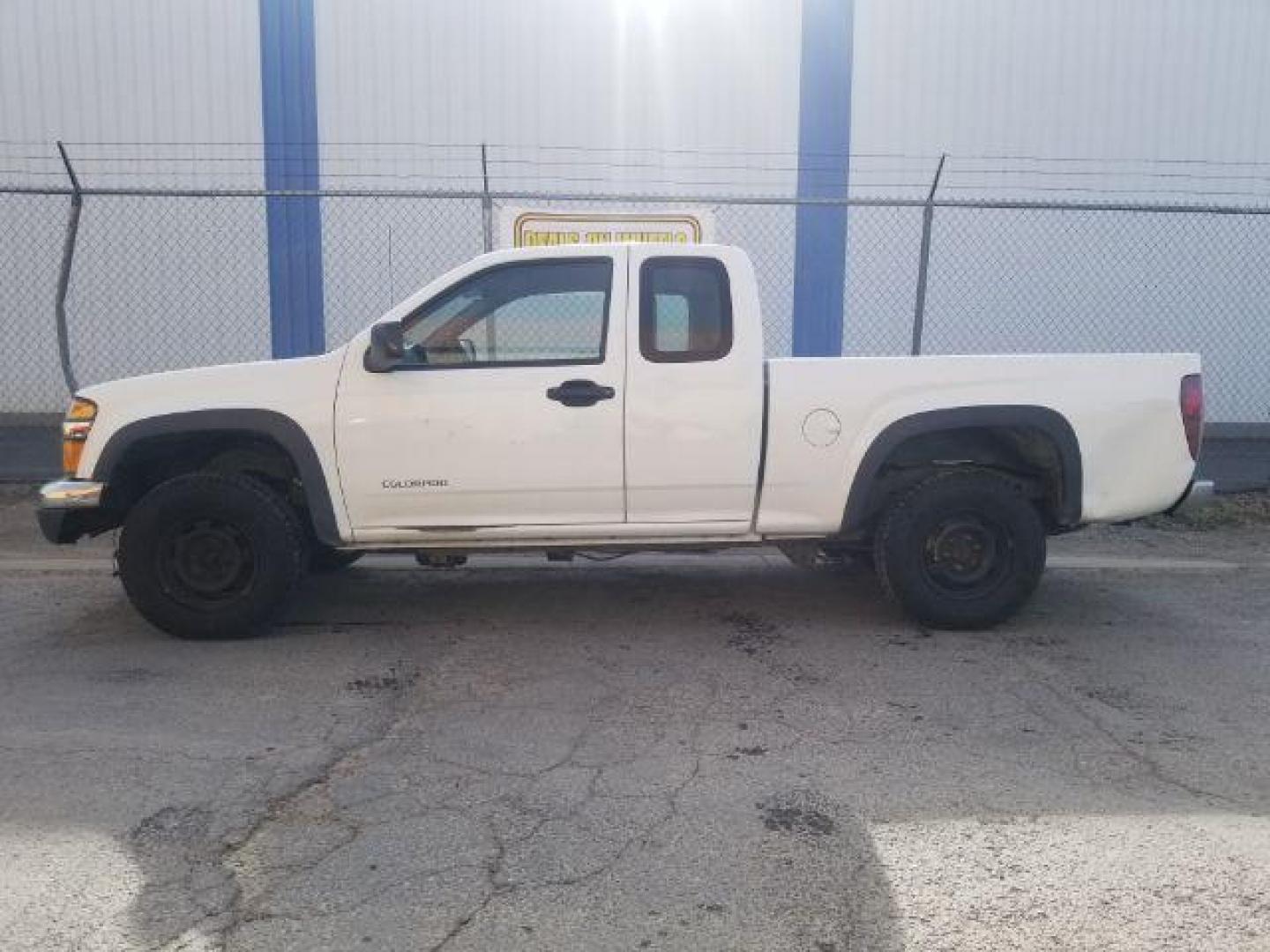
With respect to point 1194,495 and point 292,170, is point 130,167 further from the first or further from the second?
point 1194,495

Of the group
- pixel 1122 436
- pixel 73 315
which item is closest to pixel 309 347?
pixel 73 315

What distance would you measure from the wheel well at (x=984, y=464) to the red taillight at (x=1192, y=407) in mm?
A: 632

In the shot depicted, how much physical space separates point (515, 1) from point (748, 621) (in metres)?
7.91

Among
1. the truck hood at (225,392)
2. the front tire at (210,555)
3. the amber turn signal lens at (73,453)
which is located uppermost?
the truck hood at (225,392)

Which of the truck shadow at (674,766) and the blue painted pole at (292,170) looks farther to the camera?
the blue painted pole at (292,170)

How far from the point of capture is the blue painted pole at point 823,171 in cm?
1130

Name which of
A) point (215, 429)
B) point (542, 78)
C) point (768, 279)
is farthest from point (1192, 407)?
point (542, 78)

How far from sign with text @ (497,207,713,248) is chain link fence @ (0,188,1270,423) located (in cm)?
209

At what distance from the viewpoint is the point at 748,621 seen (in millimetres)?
5930

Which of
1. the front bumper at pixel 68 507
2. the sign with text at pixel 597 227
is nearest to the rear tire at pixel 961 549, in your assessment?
the sign with text at pixel 597 227

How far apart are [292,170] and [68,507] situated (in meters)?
6.77

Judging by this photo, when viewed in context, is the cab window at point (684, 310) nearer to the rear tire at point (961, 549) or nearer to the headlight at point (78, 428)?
the rear tire at point (961, 549)

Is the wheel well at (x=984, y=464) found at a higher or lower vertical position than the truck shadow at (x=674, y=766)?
higher

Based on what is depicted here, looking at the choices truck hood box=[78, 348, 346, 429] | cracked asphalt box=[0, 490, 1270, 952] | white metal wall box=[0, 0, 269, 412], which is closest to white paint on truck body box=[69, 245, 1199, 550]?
truck hood box=[78, 348, 346, 429]
